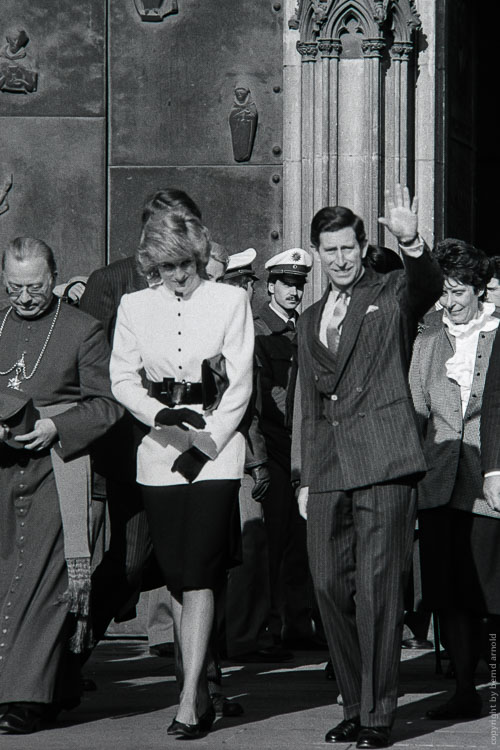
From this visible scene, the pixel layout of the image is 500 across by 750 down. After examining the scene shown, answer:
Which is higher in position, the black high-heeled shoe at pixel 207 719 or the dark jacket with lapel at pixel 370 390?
the dark jacket with lapel at pixel 370 390

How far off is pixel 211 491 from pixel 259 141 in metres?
4.39

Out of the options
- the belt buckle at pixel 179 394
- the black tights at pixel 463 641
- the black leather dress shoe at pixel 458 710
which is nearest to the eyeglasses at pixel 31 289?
the belt buckle at pixel 179 394

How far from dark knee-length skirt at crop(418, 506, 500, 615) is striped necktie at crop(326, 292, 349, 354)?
115 cm

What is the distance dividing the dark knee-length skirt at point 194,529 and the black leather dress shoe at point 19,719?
0.75m

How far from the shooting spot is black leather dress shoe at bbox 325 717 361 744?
6309 mm

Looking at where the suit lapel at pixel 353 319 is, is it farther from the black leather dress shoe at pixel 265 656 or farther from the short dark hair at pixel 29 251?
the black leather dress shoe at pixel 265 656

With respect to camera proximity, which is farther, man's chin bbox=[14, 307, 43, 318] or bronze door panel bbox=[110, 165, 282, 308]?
bronze door panel bbox=[110, 165, 282, 308]

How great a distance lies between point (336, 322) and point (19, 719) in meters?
2.00

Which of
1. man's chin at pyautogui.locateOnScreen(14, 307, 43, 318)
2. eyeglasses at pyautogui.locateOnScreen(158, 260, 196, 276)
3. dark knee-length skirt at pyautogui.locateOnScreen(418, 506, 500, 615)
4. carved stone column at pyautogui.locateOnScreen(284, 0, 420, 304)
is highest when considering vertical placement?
carved stone column at pyautogui.locateOnScreen(284, 0, 420, 304)

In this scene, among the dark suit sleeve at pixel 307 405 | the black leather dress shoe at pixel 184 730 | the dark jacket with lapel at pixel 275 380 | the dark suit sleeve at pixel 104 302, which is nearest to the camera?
the black leather dress shoe at pixel 184 730

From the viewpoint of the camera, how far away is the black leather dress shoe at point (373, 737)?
6156 millimetres

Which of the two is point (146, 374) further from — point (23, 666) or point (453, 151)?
point (453, 151)

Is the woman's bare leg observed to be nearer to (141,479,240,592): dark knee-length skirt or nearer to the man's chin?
(141,479,240,592): dark knee-length skirt

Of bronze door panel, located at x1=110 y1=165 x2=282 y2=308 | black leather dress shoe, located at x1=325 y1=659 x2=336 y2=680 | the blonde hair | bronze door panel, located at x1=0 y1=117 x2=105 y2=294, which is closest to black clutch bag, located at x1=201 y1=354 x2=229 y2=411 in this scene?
the blonde hair
